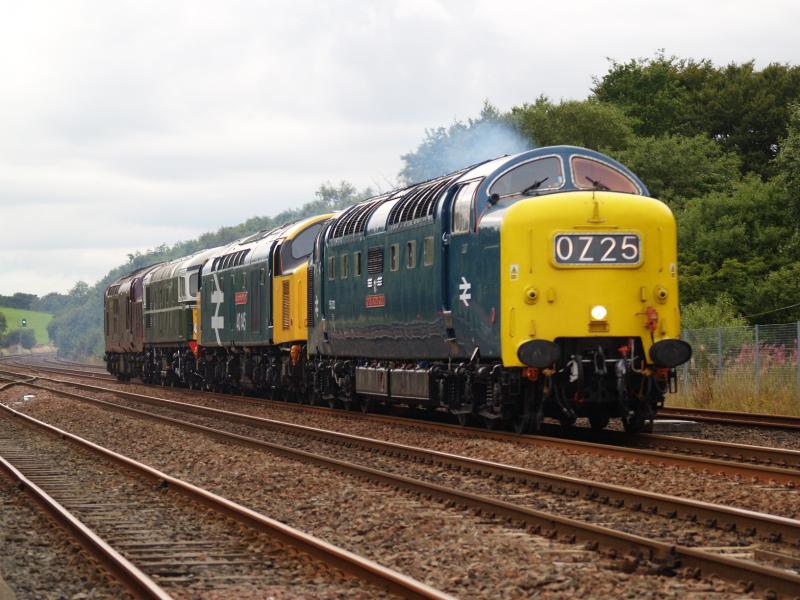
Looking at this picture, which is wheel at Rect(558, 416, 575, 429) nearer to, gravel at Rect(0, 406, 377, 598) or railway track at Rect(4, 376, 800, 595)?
railway track at Rect(4, 376, 800, 595)

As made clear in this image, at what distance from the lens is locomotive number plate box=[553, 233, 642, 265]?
601 inches

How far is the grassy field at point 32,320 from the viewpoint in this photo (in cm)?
17225

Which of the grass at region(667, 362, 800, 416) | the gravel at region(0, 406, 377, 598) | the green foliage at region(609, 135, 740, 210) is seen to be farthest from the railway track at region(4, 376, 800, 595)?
the green foliage at region(609, 135, 740, 210)

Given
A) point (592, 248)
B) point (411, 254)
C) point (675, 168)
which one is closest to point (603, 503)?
point (592, 248)

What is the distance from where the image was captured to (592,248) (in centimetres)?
1532

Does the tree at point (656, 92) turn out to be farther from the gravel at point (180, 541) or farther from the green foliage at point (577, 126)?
the gravel at point (180, 541)

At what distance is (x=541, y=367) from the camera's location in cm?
1499

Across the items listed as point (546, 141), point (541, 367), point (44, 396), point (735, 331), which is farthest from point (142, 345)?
point (541, 367)

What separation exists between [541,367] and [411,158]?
47586mm

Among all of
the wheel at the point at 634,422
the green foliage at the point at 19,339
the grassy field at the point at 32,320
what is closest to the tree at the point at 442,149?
the wheel at the point at 634,422

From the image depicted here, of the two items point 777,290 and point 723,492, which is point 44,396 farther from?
point 723,492

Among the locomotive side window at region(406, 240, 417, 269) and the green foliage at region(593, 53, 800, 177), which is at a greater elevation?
the green foliage at region(593, 53, 800, 177)

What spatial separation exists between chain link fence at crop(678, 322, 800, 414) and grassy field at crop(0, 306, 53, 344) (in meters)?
150

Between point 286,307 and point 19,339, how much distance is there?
12299 cm
